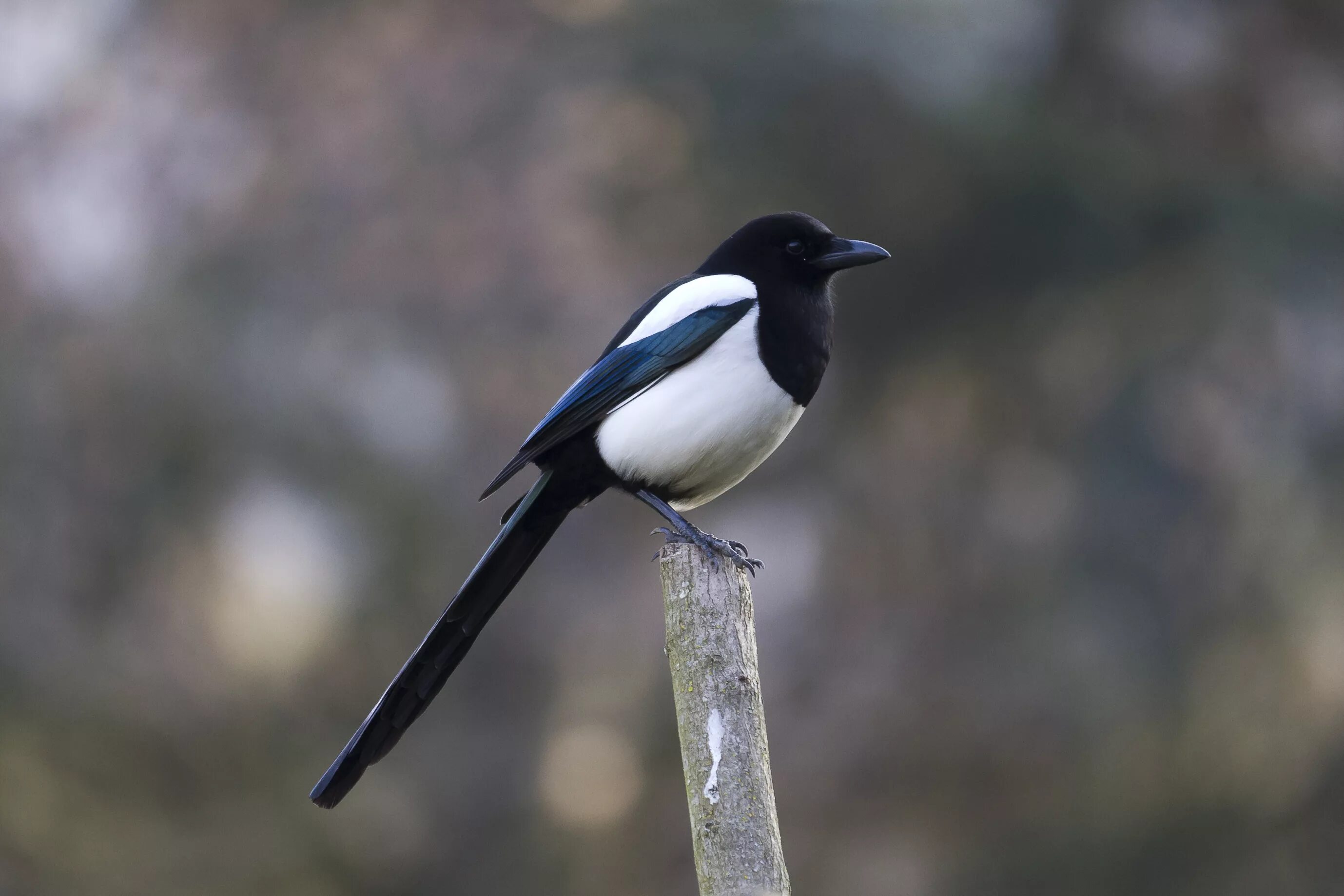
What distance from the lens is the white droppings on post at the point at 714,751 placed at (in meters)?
1.84

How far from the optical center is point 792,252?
2.78m

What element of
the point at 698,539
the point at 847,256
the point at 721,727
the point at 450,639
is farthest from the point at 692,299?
the point at 721,727

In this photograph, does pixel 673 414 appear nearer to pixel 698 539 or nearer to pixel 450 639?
pixel 698 539

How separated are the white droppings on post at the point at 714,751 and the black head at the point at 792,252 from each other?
1.14m

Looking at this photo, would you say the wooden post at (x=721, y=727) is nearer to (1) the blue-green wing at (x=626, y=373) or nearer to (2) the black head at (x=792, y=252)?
(1) the blue-green wing at (x=626, y=373)

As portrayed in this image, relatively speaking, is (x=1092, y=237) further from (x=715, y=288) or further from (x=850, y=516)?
(x=715, y=288)

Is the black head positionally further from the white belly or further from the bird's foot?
the bird's foot

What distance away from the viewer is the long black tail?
8.01 feet

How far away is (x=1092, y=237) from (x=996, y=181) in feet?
1.64

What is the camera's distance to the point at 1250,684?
5430 mm

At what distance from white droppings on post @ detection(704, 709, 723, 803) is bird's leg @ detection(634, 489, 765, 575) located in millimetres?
270

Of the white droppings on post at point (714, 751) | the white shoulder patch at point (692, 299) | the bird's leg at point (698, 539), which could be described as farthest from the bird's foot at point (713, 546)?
the white shoulder patch at point (692, 299)

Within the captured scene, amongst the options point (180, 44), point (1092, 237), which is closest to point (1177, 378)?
point (1092, 237)

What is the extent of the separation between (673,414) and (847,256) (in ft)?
1.76
